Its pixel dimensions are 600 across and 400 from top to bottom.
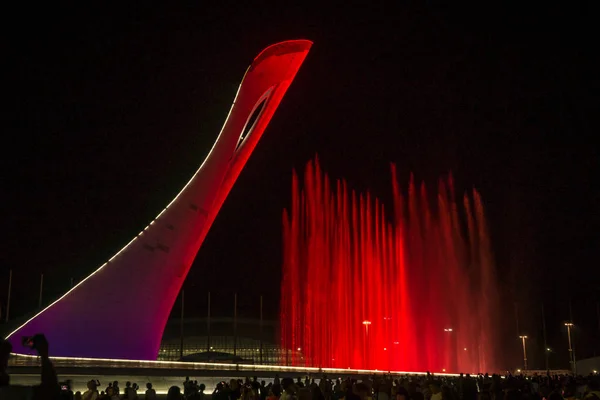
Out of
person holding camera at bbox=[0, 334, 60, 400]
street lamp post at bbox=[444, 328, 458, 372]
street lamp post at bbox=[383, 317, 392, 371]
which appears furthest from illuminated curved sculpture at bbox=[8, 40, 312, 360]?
person holding camera at bbox=[0, 334, 60, 400]

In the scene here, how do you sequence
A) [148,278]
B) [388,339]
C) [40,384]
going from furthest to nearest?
1. [388,339]
2. [148,278]
3. [40,384]

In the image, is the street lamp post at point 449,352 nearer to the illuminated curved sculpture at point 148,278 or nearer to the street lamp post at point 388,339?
the street lamp post at point 388,339

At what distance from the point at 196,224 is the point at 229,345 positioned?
3955 centimetres

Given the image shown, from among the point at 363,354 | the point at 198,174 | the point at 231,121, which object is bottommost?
the point at 363,354

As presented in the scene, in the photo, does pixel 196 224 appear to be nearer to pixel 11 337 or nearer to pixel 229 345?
pixel 11 337

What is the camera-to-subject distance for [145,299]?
21.0 m

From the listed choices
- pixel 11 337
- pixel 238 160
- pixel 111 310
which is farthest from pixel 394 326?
pixel 11 337

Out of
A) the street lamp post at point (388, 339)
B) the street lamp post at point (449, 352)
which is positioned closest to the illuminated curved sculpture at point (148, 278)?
the street lamp post at point (388, 339)

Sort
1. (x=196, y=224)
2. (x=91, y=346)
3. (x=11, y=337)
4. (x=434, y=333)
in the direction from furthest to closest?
(x=434, y=333)
(x=196, y=224)
(x=91, y=346)
(x=11, y=337)

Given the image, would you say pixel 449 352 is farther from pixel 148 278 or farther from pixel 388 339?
pixel 148 278

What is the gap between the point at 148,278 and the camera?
2103 cm

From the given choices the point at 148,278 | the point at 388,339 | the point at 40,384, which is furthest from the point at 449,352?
the point at 40,384

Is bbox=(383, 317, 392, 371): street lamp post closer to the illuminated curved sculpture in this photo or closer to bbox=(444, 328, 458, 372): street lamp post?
bbox=(444, 328, 458, 372): street lamp post

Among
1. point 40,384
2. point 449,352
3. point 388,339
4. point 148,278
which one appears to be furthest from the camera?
point 388,339
